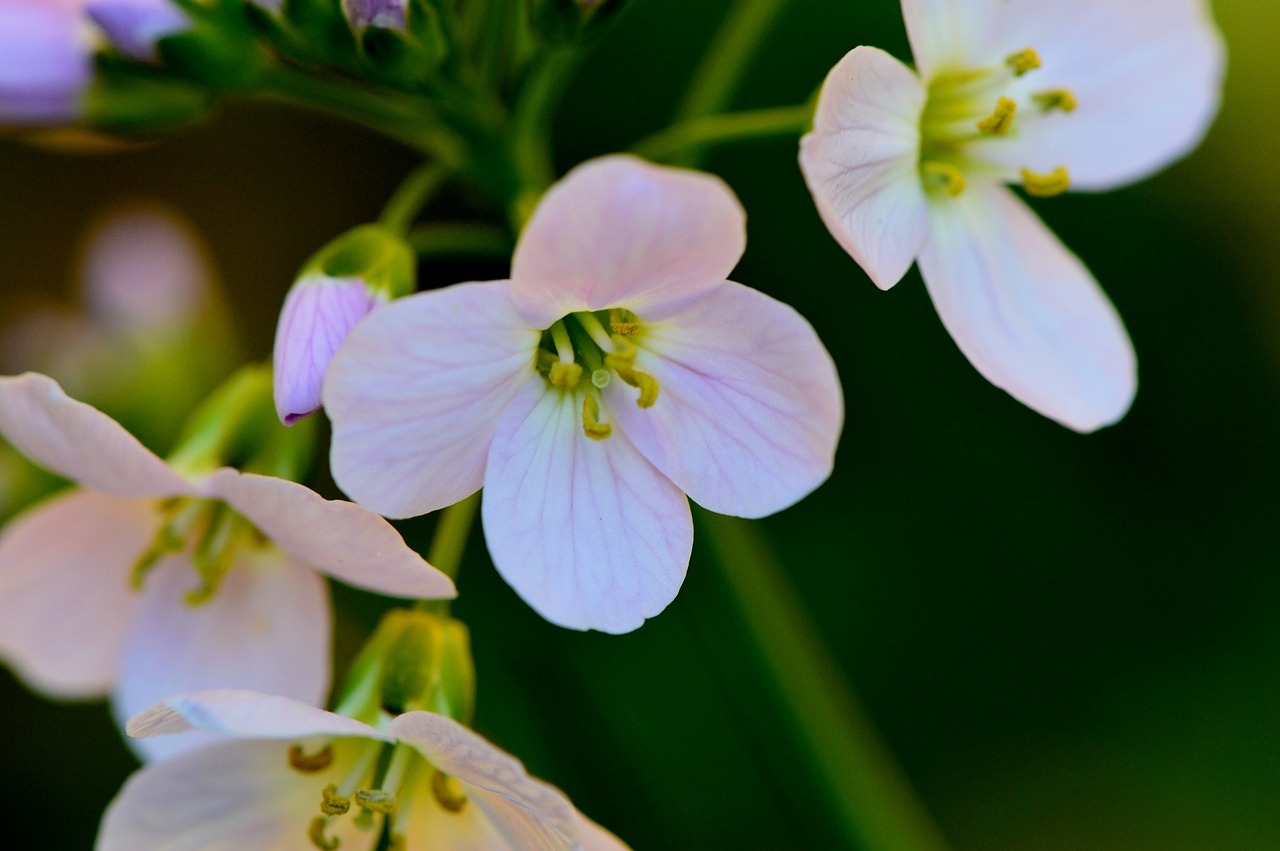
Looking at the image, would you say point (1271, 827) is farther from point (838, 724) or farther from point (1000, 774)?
point (838, 724)

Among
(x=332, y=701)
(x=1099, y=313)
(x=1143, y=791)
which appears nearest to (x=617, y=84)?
(x=332, y=701)

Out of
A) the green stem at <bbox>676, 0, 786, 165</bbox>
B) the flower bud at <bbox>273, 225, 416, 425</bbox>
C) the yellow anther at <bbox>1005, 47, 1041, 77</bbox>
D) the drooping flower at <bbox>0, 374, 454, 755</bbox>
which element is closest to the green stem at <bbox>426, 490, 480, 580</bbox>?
the drooping flower at <bbox>0, 374, 454, 755</bbox>

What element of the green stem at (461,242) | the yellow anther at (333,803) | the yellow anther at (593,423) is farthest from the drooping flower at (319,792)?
the green stem at (461,242)

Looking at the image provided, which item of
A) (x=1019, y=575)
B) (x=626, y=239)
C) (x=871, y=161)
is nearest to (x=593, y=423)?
(x=626, y=239)

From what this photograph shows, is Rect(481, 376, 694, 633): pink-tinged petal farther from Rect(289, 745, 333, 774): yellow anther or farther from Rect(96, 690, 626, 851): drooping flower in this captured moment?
Rect(289, 745, 333, 774): yellow anther

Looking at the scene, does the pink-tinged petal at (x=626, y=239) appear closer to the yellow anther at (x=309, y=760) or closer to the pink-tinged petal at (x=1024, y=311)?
the pink-tinged petal at (x=1024, y=311)

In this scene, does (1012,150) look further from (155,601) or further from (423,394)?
(155,601)
